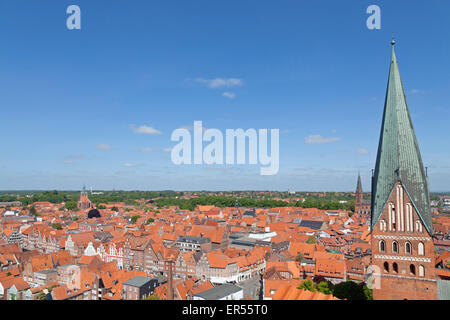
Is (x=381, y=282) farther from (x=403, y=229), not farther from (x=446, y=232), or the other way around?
(x=446, y=232)

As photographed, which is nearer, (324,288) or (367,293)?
(367,293)

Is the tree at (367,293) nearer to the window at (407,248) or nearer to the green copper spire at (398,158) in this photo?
the window at (407,248)

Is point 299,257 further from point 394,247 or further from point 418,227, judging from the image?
point 418,227

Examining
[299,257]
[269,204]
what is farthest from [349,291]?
[269,204]

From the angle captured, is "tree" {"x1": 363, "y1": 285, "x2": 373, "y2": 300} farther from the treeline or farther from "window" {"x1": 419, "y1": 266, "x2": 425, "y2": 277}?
the treeline

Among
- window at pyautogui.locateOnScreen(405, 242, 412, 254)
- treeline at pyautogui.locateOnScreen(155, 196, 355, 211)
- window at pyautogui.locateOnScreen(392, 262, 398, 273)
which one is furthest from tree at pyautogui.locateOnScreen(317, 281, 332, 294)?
treeline at pyautogui.locateOnScreen(155, 196, 355, 211)

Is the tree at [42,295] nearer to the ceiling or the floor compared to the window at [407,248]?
nearer to the floor

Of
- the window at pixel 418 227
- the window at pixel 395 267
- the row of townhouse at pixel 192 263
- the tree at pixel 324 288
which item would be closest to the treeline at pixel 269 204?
the row of townhouse at pixel 192 263
